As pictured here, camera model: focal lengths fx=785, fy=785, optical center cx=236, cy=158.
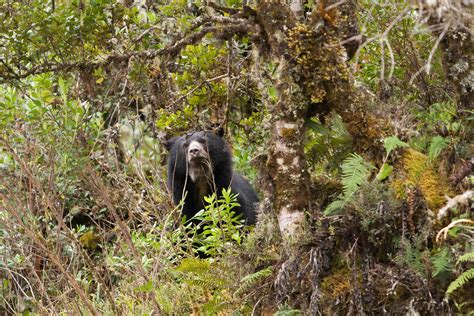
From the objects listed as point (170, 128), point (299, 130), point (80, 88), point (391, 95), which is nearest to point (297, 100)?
point (299, 130)

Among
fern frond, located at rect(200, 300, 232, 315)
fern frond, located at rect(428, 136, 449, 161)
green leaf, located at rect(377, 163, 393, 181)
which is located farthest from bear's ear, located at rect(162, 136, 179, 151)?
fern frond, located at rect(428, 136, 449, 161)

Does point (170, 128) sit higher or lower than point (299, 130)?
lower

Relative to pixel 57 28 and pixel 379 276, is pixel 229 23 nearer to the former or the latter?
pixel 57 28

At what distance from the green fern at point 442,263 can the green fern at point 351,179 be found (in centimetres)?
72

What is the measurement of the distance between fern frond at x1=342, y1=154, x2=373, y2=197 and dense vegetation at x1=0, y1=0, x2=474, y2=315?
2 cm

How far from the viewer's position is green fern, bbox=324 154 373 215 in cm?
556

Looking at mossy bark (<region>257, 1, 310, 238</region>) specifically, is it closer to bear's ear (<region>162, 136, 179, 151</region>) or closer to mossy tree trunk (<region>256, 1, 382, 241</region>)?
mossy tree trunk (<region>256, 1, 382, 241</region>)

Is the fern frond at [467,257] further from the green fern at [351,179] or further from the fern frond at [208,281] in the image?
the fern frond at [208,281]

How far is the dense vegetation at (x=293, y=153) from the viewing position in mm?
5566

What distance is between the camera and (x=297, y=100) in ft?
20.7

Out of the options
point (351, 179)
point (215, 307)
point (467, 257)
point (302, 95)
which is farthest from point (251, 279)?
point (467, 257)

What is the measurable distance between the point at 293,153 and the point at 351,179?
79 cm

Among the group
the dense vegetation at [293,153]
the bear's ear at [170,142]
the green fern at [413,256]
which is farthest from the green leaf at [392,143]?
the bear's ear at [170,142]

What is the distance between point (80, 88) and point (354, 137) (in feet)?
13.3
